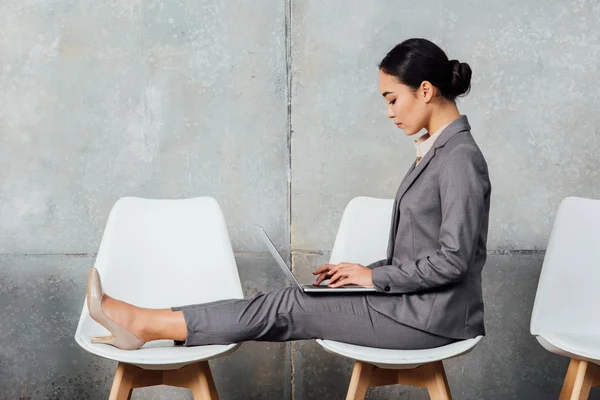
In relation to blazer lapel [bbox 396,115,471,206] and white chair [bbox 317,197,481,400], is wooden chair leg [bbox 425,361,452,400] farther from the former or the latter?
blazer lapel [bbox 396,115,471,206]

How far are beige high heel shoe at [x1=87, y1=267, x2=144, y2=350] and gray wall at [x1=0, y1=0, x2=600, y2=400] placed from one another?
102 cm

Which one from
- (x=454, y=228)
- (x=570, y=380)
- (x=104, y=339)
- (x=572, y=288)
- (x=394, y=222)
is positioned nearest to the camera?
(x=454, y=228)

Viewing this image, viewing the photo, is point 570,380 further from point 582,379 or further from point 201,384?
point 201,384

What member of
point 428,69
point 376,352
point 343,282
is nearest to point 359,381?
point 376,352

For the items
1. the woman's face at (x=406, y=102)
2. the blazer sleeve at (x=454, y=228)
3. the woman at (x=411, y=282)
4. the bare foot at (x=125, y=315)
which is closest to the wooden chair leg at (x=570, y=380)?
the woman at (x=411, y=282)

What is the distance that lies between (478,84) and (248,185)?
0.97 m

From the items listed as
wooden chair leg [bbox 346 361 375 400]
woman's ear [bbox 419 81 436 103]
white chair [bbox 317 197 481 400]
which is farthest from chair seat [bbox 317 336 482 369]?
woman's ear [bbox 419 81 436 103]

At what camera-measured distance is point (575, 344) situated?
7.38 ft

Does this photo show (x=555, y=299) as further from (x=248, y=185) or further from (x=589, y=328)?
(x=248, y=185)

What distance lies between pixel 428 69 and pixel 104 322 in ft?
3.54

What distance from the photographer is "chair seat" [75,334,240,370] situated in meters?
2.01

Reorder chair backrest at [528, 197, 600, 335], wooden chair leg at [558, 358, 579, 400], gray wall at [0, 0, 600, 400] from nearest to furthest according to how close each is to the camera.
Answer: wooden chair leg at [558, 358, 579, 400] → chair backrest at [528, 197, 600, 335] → gray wall at [0, 0, 600, 400]

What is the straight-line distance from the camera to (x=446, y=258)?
2.02 metres

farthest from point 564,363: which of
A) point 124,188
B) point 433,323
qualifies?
point 124,188
